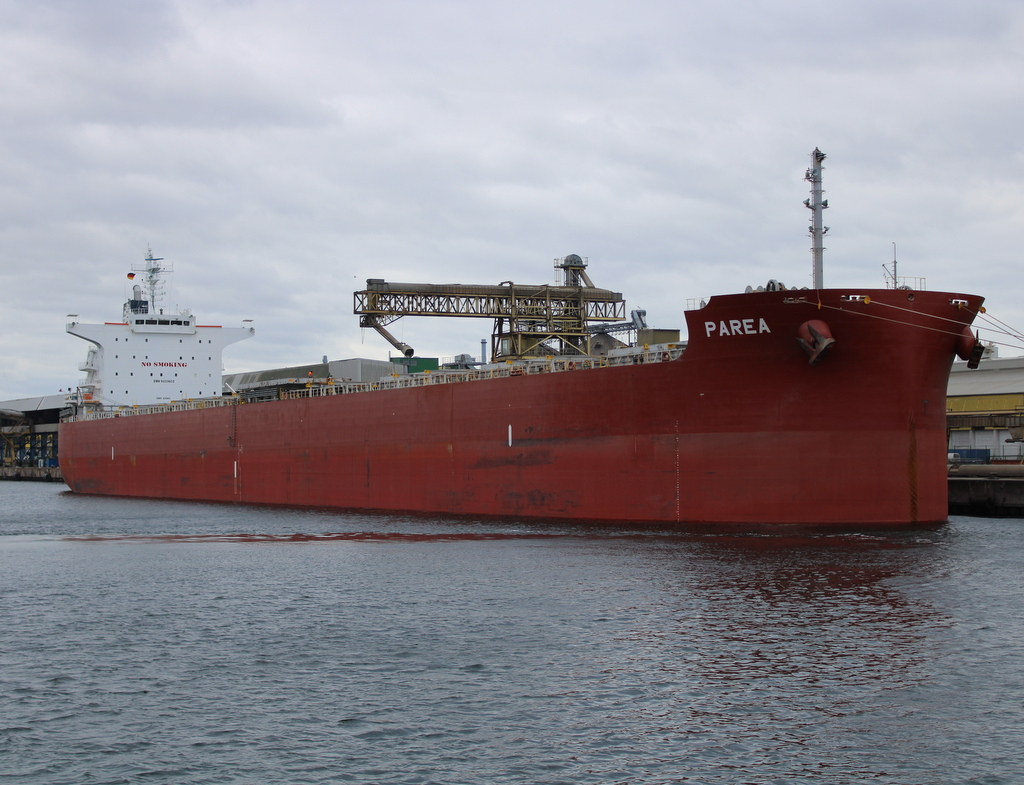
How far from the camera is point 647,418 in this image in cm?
1984

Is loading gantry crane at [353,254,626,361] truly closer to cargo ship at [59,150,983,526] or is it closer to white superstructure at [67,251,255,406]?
cargo ship at [59,150,983,526]

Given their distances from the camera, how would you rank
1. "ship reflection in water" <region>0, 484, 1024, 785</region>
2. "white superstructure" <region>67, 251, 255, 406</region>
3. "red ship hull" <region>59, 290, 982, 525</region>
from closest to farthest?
1. "ship reflection in water" <region>0, 484, 1024, 785</region>
2. "red ship hull" <region>59, 290, 982, 525</region>
3. "white superstructure" <region>67, 251, 255, 406</region>

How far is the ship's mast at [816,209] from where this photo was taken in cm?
1952

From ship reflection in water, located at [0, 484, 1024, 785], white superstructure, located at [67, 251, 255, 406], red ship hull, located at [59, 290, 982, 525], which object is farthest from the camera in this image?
white superstructure, located at [67, 251, 255, 406]

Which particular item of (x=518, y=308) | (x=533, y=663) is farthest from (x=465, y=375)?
(x=533, y=663)

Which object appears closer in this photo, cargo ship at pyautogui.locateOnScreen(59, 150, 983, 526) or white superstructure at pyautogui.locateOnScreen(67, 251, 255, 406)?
cargo ship at pyautogui.locateOnScreen(59, 150, 983, 526)

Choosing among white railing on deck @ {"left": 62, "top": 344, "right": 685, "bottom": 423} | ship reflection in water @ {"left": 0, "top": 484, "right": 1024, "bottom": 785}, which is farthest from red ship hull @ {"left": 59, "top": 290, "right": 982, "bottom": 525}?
ship reflection in water @ {"left": 0, "top": 484, "right": 1024, "bottom": 785}

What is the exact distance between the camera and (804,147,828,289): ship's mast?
64.1 ft

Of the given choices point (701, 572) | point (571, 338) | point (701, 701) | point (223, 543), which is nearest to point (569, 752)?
→ point (701, 701)

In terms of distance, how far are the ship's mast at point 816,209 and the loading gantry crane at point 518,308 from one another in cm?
946

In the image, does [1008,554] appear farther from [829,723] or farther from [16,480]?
[16,480]

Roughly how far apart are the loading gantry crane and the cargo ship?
6 cm

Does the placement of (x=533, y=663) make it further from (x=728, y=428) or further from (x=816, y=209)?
(x=816, y=209)

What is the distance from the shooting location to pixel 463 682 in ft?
31.6
